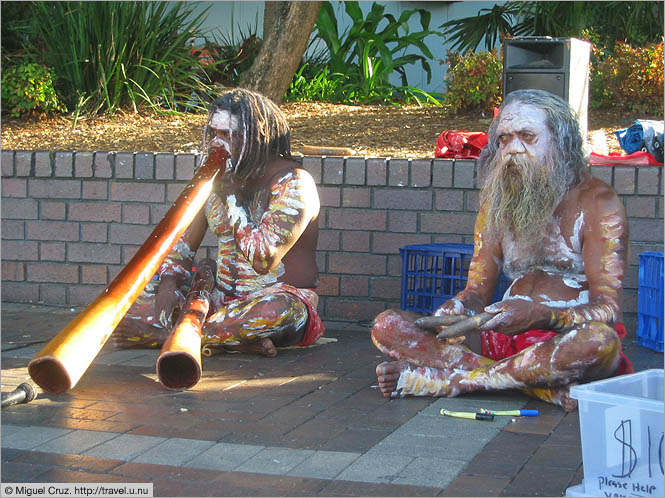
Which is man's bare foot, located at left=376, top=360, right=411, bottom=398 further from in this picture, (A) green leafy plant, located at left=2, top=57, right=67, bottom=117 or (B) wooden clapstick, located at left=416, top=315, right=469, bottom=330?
(A) green leafy plant, located at left=2, top=57, right=67, bottom=117

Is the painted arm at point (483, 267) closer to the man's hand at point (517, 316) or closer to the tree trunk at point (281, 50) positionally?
the man's hand at point (517, 316)

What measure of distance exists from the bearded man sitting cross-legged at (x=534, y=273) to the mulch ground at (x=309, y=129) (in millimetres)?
2334

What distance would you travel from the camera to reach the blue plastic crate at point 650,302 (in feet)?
15.2

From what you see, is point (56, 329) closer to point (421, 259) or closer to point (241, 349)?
point (241, 349)

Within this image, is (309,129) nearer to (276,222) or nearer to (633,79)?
(633,79)

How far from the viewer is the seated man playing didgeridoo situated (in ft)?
14.0

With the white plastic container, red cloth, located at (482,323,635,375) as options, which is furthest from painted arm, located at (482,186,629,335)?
the white plastic container

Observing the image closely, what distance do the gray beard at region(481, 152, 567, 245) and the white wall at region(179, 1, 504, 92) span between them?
7.40 meters

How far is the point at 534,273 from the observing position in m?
3.73

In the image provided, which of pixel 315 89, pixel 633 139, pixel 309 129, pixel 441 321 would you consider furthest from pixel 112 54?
pixel 441 321

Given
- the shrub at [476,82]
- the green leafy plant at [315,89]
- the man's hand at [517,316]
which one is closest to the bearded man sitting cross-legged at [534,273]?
the man's hand at [517,316]

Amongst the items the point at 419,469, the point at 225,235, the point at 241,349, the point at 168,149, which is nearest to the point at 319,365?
the point at 241,349

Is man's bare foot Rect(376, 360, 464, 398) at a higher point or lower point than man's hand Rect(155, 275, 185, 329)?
lower

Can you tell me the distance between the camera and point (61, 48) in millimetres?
7156
